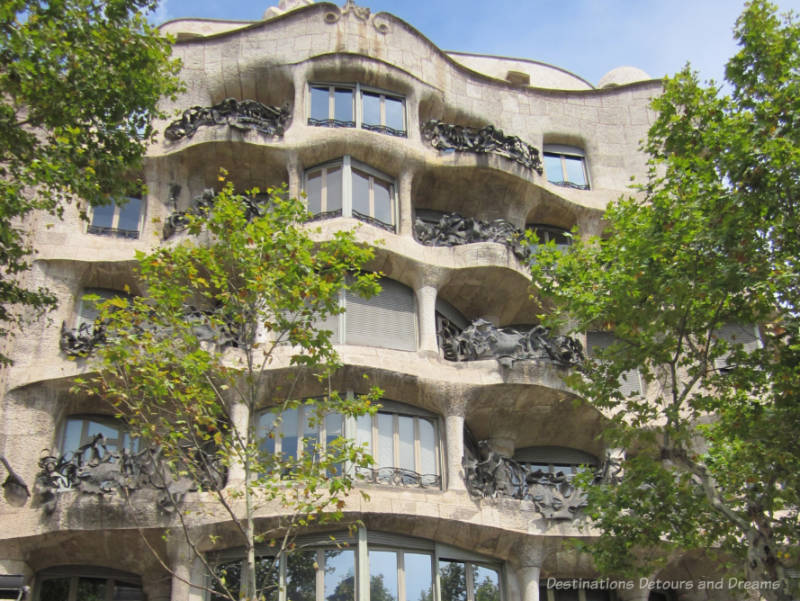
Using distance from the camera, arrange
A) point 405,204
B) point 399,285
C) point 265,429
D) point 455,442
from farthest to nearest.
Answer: point 405,204 → point 399,285 → point 455,442 → point 265,429

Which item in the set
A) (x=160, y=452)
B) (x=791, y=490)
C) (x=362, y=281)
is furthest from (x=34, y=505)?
(x=791, y=490)

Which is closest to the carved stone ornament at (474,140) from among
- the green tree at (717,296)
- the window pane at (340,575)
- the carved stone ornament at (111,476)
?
the green tree at (717,296)

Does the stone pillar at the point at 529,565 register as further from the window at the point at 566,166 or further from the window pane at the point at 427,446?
the window at the point at 566,166

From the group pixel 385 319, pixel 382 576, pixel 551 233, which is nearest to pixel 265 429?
pixel 385 319

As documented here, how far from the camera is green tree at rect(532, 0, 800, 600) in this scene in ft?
47.2

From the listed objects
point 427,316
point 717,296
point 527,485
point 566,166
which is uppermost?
point 566,166

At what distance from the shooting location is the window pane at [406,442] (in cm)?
1816

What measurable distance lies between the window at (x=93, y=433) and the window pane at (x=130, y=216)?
15.9ft

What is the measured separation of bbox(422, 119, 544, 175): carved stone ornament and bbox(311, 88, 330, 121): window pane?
2.62 m

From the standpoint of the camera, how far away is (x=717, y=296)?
48.1ft

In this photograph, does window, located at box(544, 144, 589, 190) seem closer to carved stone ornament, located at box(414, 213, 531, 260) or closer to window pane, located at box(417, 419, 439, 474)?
carved stone ornament, located at box(414, 213, 531, 260)

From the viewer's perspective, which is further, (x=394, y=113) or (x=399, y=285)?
(x=394, y=113)

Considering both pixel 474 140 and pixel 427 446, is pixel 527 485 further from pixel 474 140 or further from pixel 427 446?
pixel 474 140

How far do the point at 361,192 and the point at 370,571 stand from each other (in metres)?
9.18
